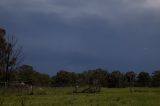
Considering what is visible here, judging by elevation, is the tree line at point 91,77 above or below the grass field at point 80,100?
above

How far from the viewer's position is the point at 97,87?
57.5 m

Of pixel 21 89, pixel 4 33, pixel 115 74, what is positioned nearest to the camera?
pixel 21 89

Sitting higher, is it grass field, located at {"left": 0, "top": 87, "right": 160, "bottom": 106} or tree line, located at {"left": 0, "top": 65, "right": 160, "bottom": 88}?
tree line, located at {"left": 0, "top": 65, "right": 160, "bottom": 88}

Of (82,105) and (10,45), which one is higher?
(10,45)

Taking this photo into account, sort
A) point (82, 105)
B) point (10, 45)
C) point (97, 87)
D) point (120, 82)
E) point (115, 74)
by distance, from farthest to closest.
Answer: point (115, 74) < point (120, 82) < point (10, 45) < point (97, 87) < point (82, 105)

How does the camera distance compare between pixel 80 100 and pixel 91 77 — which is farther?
pixel 91 77

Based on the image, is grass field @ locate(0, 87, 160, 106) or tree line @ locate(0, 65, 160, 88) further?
tree line @ locate(0, 65, 160, 88)

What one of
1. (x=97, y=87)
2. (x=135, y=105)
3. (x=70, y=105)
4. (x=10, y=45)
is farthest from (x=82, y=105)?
(x=10, y=45)

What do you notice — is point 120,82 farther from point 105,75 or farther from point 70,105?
point 70,105

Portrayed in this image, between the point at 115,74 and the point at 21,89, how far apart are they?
164 feet

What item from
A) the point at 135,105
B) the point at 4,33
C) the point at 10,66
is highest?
the point at 4,33

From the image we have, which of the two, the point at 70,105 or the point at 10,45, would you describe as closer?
the point at 70,105

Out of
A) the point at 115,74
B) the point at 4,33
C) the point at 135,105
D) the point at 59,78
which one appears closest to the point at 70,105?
the point at 135,105

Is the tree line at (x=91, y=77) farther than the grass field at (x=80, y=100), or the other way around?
the tree line at (x=91, y=77)
